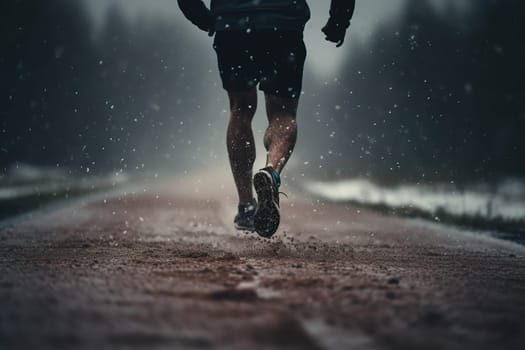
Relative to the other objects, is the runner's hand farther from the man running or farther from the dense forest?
the dense forest

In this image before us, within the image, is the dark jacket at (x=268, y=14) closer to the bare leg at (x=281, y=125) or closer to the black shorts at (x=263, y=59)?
the black shorts at (x=263, y=59)

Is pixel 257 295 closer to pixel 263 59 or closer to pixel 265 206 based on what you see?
pixel 265 206

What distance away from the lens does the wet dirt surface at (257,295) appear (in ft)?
6.44

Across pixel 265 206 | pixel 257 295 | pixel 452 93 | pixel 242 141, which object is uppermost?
pixel 452 93

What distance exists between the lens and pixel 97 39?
46.4 m

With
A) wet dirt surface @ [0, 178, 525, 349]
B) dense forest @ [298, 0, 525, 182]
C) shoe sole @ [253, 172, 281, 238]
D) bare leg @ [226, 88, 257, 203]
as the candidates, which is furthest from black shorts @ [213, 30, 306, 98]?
dense forest @ [298, 0, 525, 182]

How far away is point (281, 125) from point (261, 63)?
1.43 ft

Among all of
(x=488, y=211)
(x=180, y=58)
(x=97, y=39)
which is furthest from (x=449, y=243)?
(x=180, y=58)

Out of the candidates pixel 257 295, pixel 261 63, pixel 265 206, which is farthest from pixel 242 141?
pixel 257 295

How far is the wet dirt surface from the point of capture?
1.96 meters

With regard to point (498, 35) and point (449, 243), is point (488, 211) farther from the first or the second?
point (498, 35)

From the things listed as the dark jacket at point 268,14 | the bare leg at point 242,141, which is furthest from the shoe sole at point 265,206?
the dark jacket at point 268,14

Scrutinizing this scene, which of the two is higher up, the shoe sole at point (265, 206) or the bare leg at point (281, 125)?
the bare leg at point (281, 125)

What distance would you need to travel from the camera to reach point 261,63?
4.52 metres
